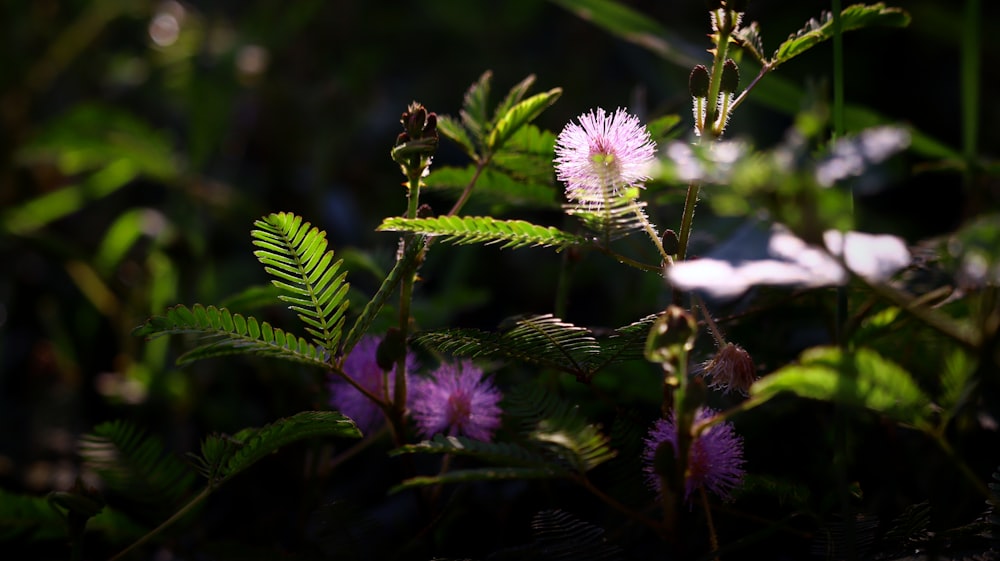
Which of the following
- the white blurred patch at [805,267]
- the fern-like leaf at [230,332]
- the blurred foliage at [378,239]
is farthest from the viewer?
the blurred foliage at [378,239]

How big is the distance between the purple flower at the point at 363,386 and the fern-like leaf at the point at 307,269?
0.09 metres

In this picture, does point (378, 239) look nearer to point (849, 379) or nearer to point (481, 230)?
point (481, 230)

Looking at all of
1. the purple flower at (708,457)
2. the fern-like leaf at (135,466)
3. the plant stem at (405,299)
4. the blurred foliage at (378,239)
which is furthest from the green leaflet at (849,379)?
the fern-like leaf at (135,466)

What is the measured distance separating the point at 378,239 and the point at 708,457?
0.70m

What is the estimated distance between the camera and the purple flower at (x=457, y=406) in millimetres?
583

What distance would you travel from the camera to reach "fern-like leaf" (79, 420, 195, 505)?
0.64 meters

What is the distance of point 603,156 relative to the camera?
0.49 m

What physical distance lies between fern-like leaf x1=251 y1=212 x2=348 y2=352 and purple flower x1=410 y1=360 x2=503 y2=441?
11 centimetres

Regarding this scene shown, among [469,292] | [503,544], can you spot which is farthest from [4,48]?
[503,544]

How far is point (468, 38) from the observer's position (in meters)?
1.68

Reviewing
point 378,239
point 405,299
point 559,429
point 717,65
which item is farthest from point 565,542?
point 378,239

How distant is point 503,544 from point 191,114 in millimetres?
1072

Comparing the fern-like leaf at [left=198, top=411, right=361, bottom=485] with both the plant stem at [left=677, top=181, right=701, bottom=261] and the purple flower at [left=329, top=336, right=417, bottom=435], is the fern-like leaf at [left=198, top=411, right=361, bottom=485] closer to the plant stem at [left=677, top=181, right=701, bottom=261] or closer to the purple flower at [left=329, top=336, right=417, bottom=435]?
the purple flower at [left=329, top=336, right=417, bottom=435]

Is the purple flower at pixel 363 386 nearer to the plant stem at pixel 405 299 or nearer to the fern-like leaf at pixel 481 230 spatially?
the plant stem at pixel 405 299
